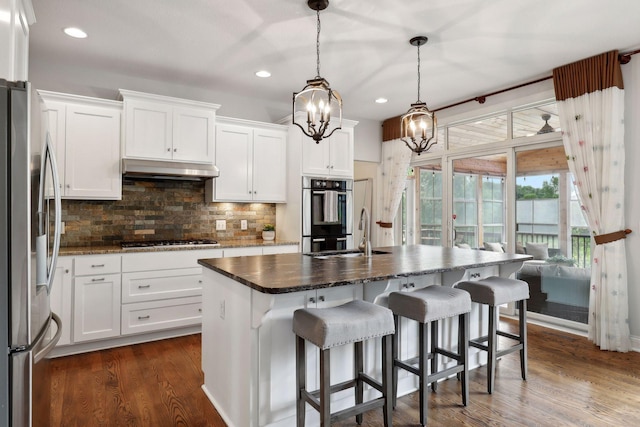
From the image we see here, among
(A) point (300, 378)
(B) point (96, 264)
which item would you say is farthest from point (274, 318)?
(B) point (96, 264)

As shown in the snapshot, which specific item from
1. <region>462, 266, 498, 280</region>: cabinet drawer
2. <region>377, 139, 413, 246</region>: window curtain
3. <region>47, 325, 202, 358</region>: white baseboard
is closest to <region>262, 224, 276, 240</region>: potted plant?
<region>47, 325, 202, 358</region>: white baseboard

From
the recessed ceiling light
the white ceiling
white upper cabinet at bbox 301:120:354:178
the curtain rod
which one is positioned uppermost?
the white ceiling

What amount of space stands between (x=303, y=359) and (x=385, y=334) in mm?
449

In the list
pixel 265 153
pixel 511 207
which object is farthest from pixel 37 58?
pixel 511 207

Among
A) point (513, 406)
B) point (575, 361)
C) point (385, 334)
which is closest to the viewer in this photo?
point (385, 334)

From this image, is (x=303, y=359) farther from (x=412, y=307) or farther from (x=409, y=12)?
(x=409, y=12)

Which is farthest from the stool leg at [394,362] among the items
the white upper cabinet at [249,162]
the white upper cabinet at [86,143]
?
the white upper cabinet at [86,143]

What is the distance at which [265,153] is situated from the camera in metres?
4.57

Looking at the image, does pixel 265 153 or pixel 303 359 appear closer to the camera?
pixel 303 359

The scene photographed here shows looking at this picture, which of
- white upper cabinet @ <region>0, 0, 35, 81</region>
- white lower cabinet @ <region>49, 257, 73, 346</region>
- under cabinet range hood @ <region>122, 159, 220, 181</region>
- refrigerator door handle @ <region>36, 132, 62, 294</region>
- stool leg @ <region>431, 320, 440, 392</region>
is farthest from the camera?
under cabinet range hood @ <region>122, 159, 220, 181</region>

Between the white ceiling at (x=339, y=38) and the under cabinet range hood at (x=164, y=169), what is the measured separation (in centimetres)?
98

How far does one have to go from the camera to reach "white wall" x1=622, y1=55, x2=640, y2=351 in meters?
3.35

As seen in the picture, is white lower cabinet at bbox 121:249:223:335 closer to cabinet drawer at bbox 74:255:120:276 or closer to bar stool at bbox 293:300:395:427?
cabinet drawer at bbox 74:255:120:276

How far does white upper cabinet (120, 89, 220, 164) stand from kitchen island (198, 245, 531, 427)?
1.87m
